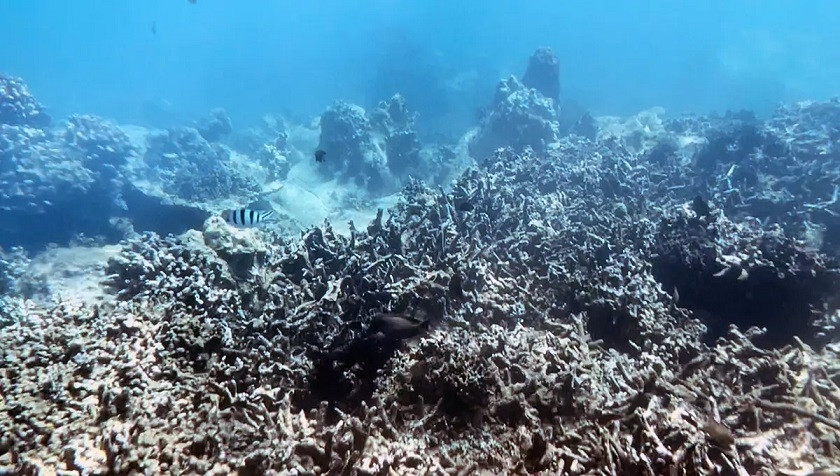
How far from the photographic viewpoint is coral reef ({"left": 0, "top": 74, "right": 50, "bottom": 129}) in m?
16.0

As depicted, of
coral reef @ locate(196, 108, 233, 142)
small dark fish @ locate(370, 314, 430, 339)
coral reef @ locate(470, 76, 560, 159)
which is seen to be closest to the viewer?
small dark fish @ locate(370, 314, 430, 339)

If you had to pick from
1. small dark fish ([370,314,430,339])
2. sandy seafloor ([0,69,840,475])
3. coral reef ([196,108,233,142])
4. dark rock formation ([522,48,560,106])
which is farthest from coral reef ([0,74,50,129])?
dark rock formation ([522,48,560,106])

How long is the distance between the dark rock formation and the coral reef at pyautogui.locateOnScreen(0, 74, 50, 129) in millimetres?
21299

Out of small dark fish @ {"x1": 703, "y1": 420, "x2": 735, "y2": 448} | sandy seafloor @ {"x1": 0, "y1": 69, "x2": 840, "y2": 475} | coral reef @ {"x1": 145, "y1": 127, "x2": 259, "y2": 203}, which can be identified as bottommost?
small dark fish @ {"x1": 703, "y1": 420, "x2": 735, "y2": 448}

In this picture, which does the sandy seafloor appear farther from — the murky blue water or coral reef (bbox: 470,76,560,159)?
the murky blue water

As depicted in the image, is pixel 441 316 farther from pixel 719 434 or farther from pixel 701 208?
pixel 701 208

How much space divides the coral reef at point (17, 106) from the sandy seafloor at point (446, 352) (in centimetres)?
1241

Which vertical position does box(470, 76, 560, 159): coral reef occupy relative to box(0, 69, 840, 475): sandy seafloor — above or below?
above

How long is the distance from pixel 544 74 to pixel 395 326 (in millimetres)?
21156

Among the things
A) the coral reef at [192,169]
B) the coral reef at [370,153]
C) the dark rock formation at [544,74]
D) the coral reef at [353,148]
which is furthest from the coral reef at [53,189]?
the dark rock formation at [544,74]

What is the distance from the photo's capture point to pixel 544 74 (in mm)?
22062

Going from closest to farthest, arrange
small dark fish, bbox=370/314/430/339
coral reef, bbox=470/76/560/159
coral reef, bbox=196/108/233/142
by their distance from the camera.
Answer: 1. small dark fish, bbox=370/314/430/339
2. coral reef, bbox=470/76/560/159
3. coral reef, bbox=196/108/233/142

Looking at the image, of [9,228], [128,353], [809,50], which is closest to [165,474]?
[128,353]

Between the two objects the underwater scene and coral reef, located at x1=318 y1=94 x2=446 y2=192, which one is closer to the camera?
the underwater scene
